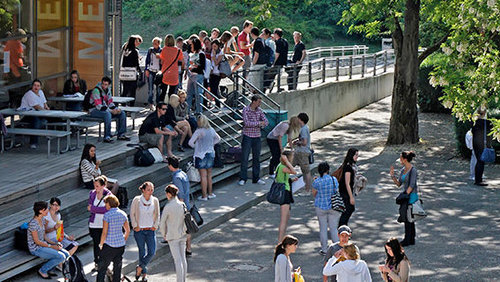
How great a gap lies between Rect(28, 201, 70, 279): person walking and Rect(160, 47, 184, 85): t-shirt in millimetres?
8228

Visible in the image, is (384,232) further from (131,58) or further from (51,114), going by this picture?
(131,58)

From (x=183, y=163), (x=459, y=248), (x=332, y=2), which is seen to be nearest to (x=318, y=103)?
(x=183, y=163)

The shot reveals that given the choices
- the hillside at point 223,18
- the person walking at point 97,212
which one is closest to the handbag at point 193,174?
the person walking at point 97,212

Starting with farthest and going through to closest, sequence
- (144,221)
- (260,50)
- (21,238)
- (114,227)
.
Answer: (260,50) < (21,238) < (144,221) < (114,227)

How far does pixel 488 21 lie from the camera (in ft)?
61.1

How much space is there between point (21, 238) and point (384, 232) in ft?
22.0

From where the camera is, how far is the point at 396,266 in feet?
38.3

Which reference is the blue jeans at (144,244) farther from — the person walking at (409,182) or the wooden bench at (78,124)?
the wooden bench at (78,124)

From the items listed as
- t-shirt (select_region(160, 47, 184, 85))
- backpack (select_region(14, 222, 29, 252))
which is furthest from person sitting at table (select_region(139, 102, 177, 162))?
backpack (select_region(14, 222, 29, 252))

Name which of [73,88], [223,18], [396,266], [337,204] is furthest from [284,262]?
[223,18]

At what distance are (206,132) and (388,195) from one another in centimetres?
445

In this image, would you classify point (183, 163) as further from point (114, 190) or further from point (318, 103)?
point (318, 103)

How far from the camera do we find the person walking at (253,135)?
67.8 ft

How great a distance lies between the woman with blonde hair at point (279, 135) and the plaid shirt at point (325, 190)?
4.57 metres
